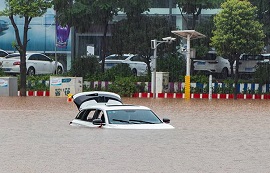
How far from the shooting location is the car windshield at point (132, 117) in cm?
2408

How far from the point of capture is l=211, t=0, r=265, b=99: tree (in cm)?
4606

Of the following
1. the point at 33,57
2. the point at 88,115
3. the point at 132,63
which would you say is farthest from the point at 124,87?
the point at 88,115

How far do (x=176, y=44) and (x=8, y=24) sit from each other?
17462 mm

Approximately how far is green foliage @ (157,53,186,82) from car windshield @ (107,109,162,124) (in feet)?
83.4

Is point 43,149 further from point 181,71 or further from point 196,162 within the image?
point 181,71

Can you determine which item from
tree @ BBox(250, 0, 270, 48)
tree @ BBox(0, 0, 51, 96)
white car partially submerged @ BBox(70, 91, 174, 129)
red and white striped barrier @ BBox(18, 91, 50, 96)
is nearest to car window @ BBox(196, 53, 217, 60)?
tree @ BBox(250, 0, 270, 48)

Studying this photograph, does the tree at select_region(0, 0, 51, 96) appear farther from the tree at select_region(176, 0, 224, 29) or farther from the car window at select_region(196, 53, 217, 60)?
the car window at select_region(196, 53, 217, 60)

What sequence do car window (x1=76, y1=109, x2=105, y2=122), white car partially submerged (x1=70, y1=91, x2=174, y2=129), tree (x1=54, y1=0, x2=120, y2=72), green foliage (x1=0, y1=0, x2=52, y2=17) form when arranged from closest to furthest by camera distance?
white car partially submerged (x1=70, y1=91, x2=174, y2=129) → car window (x1=76, y1=109, x2=105, y2=122) → green foliage (x1=0, y1=0, x2=52, y2=17) → tree (x1=54, y1=0, x2=120, y2=72)

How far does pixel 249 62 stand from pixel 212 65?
2227mm

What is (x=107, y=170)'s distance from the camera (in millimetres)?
17344

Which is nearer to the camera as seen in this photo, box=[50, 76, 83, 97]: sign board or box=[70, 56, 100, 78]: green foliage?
box=[50, 76, 83, 97]: sign board

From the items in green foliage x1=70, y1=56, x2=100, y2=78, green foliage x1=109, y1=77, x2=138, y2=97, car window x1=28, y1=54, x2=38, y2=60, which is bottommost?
green foliage x1=109, y1=77, x2=138, y2=97

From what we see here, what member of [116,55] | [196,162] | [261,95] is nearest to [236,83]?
[261,95]

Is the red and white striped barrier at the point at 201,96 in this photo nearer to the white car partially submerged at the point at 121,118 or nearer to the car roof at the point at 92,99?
the car roof at the point at 92,99
